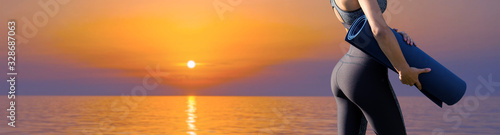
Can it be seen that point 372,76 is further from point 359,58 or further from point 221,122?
point 221,122

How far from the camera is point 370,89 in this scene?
2619mm

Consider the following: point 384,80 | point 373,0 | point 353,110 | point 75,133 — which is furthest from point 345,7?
point 75,133

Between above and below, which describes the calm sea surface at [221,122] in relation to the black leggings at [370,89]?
→ above

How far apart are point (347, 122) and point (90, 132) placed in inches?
631

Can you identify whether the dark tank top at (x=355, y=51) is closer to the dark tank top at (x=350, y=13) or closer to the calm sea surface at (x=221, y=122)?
the dark tank top at (x=350, y=13)


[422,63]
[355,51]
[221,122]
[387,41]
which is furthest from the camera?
[221,122]

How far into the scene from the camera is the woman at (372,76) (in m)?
2.49

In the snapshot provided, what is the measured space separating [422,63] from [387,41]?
0.91 ft

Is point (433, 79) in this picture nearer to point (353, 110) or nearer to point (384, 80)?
point (384, 80)

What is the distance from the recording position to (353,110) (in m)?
2.92

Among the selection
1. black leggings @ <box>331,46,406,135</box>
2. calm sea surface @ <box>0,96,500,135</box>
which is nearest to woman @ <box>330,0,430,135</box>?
black leggings @ <box>331,46,406,135</box>

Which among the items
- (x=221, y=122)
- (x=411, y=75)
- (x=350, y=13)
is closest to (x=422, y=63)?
(x=411, y=75)

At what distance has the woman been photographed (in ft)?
8.18

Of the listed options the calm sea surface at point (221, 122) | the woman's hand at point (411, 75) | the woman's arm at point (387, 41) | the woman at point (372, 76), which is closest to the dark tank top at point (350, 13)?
the woman at point (372, 76)
